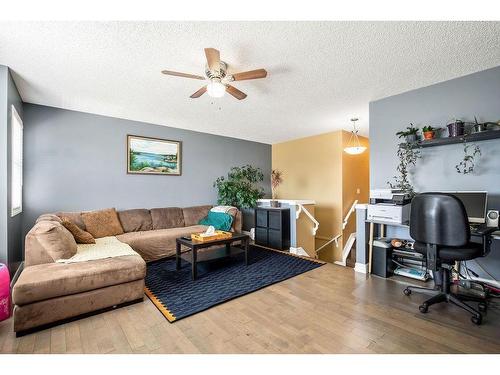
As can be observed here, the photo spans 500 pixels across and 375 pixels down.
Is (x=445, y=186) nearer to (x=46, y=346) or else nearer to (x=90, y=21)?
(x=90, y=21)

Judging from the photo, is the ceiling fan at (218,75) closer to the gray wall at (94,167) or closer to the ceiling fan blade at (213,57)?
the ceiling fan blade at (213,57)

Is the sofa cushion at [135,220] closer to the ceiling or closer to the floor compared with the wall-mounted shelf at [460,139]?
closer to the floor

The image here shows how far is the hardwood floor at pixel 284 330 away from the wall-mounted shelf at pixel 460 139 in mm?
1679

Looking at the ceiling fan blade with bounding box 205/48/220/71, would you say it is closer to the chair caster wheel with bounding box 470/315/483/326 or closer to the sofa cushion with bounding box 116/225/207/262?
the sofa cushion with bounding box 116/225/207/262

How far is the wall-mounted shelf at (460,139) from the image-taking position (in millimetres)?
2314

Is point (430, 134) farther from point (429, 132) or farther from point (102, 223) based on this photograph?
point (102, 223)

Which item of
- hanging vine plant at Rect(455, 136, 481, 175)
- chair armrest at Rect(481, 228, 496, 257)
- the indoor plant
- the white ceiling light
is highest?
the white ceiling light

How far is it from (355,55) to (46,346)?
3.48m

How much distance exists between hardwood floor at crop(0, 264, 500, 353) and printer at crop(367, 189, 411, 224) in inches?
33.5

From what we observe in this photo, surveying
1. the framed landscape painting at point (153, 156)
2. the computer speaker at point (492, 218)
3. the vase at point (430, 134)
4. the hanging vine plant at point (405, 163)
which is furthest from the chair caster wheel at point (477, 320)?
the framed landscape painting at point (153, 156)

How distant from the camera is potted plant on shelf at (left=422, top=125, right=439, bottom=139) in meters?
2.68

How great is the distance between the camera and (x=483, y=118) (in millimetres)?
2496

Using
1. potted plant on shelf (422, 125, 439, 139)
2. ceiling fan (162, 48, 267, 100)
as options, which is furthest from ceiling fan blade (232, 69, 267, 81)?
potted plant on shelf (422, 125, 439, 139)
